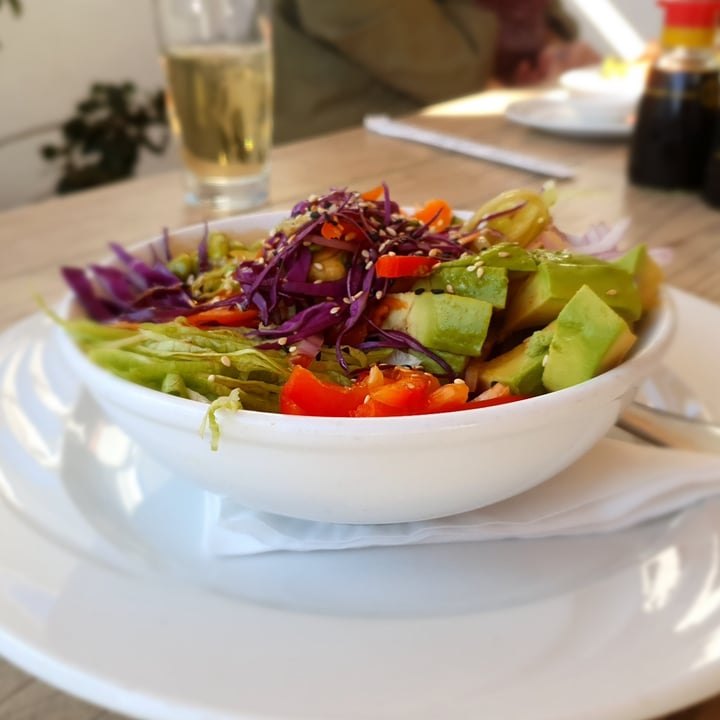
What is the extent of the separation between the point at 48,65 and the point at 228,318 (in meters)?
2.92

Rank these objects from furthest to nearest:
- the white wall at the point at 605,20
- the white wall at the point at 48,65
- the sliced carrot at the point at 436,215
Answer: the white wall at the point at 605,20, the white wall at the point at 48,65, the sliced carrot at the point at 436,215

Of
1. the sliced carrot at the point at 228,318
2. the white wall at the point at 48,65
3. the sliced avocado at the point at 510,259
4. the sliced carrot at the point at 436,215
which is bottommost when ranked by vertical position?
the white wall at the point at 48,65

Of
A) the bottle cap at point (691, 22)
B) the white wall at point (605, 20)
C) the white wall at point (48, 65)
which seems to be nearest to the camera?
the bottle cap at point (691, 22)

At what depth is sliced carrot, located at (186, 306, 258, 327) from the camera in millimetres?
645

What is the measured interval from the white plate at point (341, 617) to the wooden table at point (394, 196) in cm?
40

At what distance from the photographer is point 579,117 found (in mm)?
1731

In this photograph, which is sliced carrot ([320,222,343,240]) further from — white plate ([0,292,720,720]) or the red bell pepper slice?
white plate ([0,292,720,720])

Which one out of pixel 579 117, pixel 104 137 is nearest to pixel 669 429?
pixel 579 117

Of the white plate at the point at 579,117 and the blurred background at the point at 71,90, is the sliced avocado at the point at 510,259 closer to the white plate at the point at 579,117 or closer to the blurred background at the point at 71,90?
the white plate at the point at 579,117

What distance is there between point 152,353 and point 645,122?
3.60ft

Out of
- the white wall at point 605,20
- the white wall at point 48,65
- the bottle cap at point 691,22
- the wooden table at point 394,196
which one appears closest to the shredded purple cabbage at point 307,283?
the wooden table at point 394,196

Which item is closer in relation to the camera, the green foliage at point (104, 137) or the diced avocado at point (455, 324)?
the diced avocado at point (455, 324)

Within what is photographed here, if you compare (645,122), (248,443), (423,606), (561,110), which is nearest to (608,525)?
(423,606)

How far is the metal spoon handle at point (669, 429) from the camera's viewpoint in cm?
63
